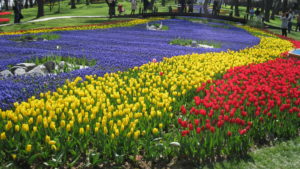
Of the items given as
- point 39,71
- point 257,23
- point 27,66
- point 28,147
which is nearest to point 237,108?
point 28,147

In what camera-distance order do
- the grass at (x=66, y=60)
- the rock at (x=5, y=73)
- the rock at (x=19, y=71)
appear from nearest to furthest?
the rock at (x=5, y=73)
the rock at (x=19, y=71)
the grass at (x=66, y=60)

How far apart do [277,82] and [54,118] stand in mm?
5516

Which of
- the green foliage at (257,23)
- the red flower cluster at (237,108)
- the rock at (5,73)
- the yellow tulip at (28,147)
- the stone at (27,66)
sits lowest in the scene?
the yellow tulip at (28,147)

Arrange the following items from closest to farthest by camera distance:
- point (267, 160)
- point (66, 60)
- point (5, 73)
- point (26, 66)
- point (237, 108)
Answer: point (267, 160) < point (237, 108) < point (5, 73) < point (26, 66) < point (66, 60)

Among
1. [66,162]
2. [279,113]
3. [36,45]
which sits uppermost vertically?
[36,45]

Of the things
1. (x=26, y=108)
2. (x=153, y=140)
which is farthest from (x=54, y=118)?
(x=153, y=140)

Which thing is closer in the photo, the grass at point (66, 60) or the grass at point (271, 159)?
the grass at point (271, 159)

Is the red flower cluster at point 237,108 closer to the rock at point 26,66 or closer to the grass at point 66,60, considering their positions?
the grass at point 66,60

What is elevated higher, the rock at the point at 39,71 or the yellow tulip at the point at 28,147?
the rock at the point at 39,71

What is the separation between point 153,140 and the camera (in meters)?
4.77

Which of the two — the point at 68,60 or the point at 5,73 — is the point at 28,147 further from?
the point at 68,60

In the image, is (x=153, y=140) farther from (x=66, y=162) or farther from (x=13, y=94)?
(x=13, y=94)

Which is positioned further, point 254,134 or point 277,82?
point 277,82

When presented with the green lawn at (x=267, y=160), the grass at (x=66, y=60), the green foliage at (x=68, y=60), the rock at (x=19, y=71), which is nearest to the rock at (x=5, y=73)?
the rock at (x=19, y=71)
